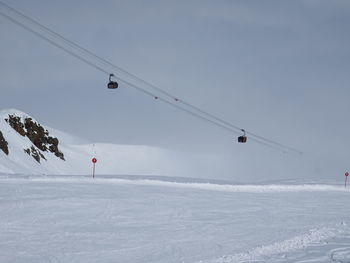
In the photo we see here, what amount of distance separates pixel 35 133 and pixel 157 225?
2741 inches

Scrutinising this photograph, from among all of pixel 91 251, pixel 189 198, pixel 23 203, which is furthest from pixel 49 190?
pixel 91 251

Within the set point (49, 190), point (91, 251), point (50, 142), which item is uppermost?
point (50, 142)

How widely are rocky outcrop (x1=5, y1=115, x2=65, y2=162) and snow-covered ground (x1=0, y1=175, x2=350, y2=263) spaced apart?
53952 mm

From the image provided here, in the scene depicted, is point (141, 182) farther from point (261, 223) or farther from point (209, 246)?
point (209, 246)

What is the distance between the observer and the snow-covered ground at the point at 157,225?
10.7 m

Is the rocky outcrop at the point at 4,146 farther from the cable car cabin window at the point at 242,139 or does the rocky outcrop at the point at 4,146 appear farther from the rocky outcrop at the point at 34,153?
the cable car cabin window at the point at 242,139

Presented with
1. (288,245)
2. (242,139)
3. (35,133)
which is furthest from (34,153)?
(288,245)

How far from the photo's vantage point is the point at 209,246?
1177cm

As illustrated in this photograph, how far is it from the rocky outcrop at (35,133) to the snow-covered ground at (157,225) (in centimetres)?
5395

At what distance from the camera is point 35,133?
8006 cm

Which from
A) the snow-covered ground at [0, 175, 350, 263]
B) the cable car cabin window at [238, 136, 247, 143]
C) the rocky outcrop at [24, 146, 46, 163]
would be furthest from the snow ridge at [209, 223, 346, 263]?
the rocky outcrop at [24, 146, 46, 163]

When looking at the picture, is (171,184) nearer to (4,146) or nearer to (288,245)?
(288,245)

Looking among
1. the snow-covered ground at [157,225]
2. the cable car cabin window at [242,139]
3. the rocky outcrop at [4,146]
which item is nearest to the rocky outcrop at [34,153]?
the rocky outcrop at [4,146]

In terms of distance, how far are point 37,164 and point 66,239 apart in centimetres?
5487
